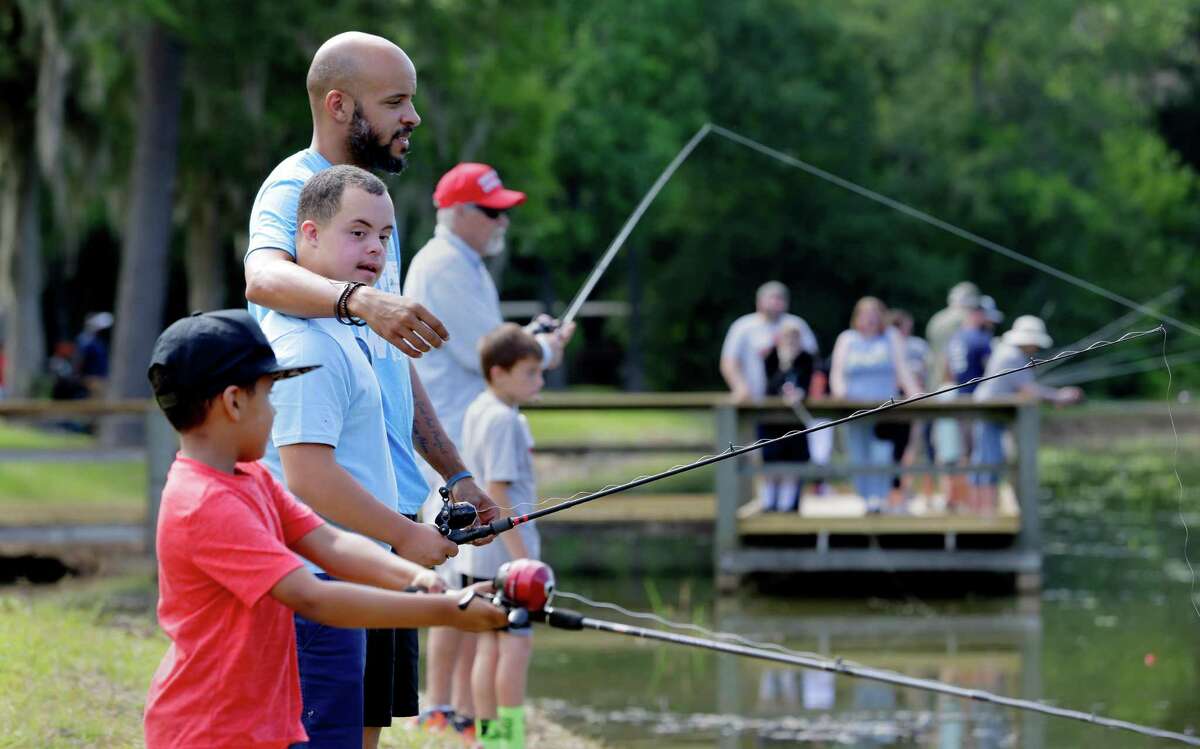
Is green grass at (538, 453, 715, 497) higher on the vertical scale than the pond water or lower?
higher

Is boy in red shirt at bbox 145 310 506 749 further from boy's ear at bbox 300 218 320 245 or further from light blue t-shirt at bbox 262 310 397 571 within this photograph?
boy's ear at bbox 300 218 320 245

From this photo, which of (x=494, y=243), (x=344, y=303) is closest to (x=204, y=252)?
(x=494, y=243)

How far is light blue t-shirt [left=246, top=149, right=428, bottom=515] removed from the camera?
12.0 feet

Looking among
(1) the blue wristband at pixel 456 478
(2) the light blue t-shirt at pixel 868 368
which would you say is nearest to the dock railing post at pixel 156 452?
(2) the light blue t-shirt at pixel 868 368

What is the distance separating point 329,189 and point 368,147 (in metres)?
0.37

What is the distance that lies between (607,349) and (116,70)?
121ft

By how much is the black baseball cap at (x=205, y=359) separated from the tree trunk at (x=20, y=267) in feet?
62.5

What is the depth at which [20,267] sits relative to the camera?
74.7 feet

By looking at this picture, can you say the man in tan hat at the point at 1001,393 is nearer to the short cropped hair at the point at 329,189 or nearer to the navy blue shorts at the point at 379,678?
the navy blue shorts at the point at 379,678

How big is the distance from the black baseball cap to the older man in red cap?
120 inches

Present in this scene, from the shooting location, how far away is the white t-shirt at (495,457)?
227 inches

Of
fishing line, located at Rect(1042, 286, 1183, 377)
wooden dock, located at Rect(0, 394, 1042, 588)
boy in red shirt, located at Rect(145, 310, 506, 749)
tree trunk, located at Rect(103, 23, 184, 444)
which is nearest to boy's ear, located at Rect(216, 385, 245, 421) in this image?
boy in red shirt, located at Rect(145, 310, 506, 749)

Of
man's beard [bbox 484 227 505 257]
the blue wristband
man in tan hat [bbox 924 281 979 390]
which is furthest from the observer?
man in tan hat [bbox 924 281 979 390]

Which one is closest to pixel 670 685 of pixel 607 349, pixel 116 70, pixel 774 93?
pixel 116 70
